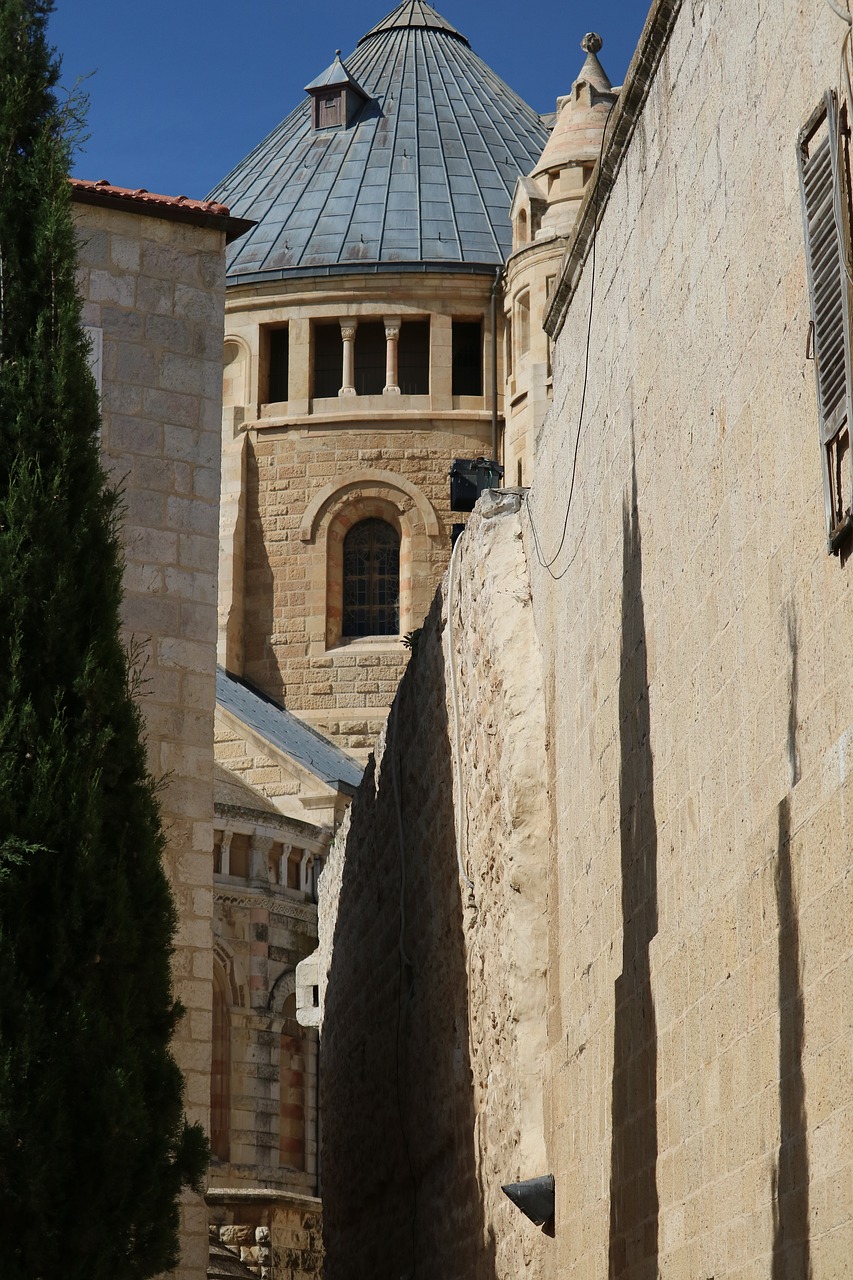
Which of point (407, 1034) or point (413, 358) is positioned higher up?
point (413, 358)

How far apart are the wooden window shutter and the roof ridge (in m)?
36.2

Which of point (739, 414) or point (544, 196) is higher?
point (544, 196)

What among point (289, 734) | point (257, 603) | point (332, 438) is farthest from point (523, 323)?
point (289, 734)

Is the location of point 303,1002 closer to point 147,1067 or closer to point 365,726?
point 147,1067

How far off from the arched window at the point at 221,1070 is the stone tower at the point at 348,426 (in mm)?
8121

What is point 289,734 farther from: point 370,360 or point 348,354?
point 370,360

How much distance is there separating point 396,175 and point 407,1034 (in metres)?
25.1

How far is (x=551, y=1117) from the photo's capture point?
7.89 meters

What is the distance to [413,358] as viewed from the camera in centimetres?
3300

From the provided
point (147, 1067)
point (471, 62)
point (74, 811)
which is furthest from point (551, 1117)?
point (471, 62)

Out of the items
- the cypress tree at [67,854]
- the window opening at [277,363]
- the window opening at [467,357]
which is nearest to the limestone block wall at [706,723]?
the cypress tree at [67,854]

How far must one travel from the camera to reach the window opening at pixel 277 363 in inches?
1293

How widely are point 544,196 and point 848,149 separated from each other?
24698 millimetres

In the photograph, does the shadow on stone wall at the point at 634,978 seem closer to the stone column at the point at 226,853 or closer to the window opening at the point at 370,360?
the stone column at the point at 226,853
